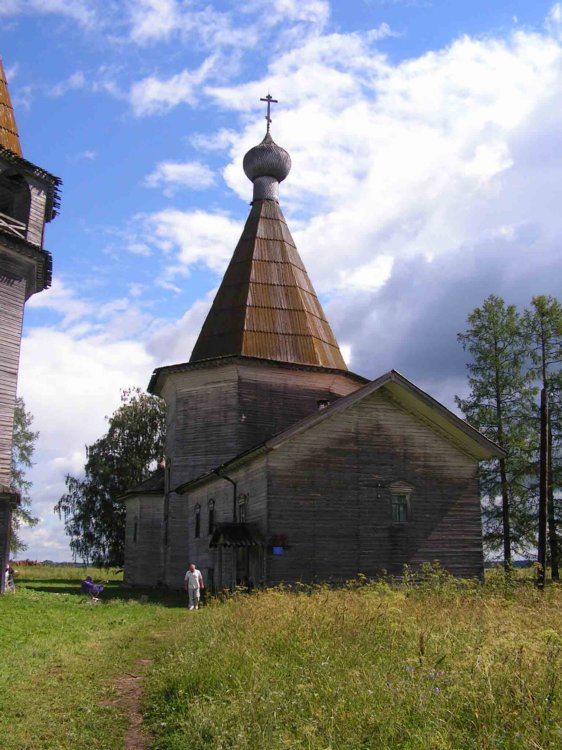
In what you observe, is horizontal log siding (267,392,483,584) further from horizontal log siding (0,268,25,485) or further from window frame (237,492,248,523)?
horizontal log siding (0,268,25,485)

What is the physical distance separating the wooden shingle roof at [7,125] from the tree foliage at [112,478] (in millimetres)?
22700

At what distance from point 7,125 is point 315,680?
20.8 metres

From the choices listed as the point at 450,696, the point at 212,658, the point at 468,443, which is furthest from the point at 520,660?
the point at 468,443

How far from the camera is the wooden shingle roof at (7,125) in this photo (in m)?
21.1

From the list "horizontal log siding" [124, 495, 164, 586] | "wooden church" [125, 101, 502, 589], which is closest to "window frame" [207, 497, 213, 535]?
"wooden church" [125, 101, 502, 589]

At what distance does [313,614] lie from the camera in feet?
28.6

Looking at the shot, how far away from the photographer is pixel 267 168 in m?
32.8

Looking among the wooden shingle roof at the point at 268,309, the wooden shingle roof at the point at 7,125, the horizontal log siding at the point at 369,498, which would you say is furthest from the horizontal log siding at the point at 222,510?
the wooden shingle roof at the point at 7,125

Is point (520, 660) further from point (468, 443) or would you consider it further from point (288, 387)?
point (288, 387)

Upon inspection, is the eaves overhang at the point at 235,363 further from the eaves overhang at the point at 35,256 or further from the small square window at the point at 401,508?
the small square window at the point at 401,508

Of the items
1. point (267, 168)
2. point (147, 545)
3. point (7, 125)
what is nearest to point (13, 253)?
point (7, 125)

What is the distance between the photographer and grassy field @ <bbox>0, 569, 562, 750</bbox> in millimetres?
4617

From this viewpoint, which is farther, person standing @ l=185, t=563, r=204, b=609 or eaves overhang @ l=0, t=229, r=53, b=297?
eaves overhang @ l=0, t=229, r=53, b=297

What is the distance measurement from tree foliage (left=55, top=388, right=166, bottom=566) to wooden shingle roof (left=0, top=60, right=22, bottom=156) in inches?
894
